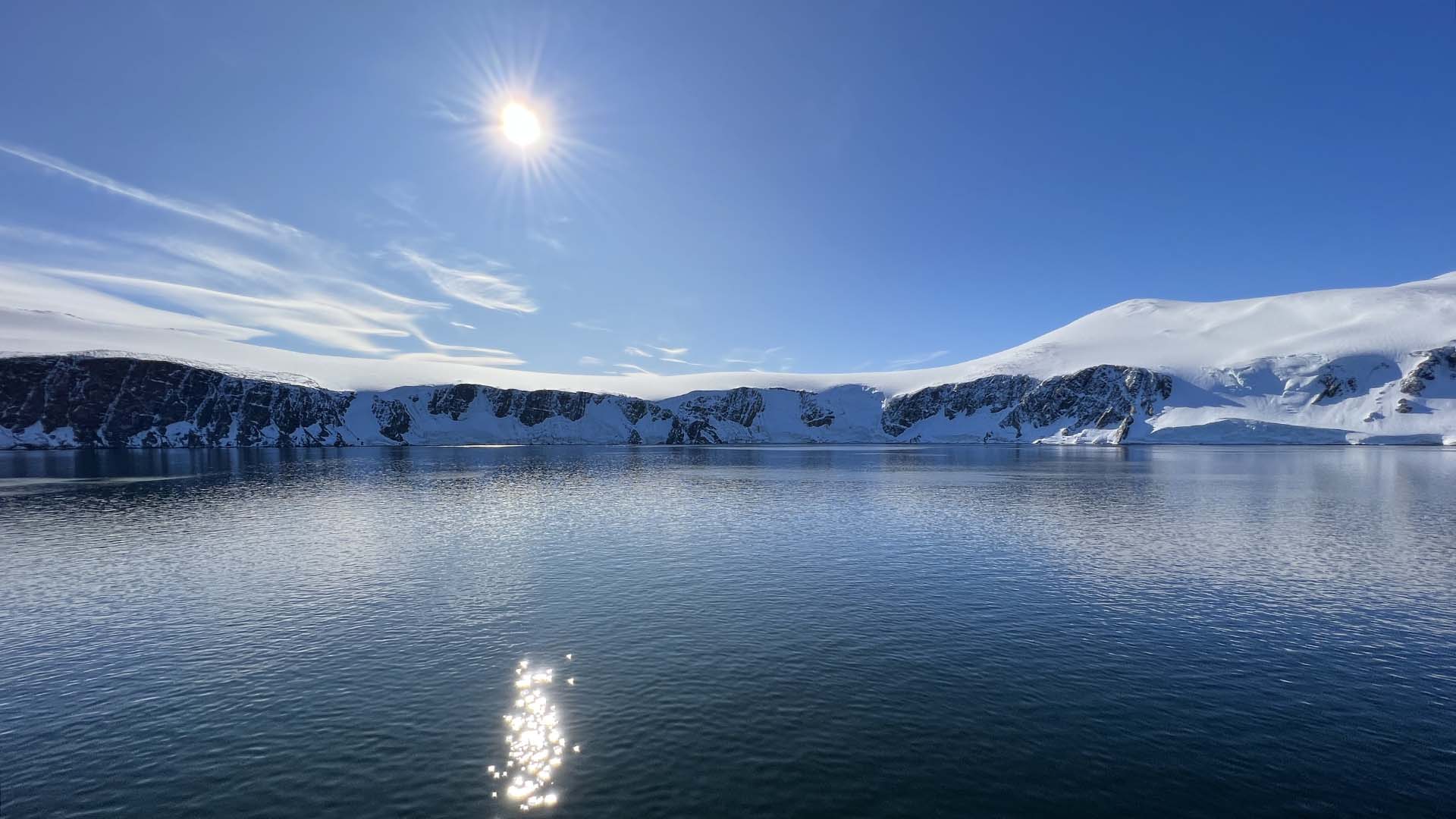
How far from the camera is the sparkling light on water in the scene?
18203 millimetres

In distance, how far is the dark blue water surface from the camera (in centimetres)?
1862

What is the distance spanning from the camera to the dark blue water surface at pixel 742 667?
18.6 meters

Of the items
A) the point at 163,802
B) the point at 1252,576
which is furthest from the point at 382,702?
the point at 1252,576

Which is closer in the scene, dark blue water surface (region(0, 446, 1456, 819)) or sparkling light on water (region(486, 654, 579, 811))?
sparkling light on water (region(486, 654, 579, 811))

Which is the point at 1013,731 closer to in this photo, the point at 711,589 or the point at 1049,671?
the point at 1049,671

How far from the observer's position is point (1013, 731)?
2177cm

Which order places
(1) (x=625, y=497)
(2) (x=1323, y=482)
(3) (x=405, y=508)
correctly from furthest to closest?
(2) (x=1323, y=482), (1) (x=625, y=497), (3) (x=405, y=508)

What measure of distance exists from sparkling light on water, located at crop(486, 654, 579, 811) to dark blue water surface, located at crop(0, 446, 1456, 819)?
1.36 feet

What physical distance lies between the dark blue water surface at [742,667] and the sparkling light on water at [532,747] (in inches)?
16.3

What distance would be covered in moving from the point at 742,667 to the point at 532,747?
9.49m

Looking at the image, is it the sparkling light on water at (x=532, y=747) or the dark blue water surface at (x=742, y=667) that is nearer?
the sparkling light on water at (x=532, y=747)

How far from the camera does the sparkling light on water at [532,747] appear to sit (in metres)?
18.2

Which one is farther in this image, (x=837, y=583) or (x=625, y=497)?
(x=625, y=497)

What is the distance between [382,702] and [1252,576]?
50.6m
